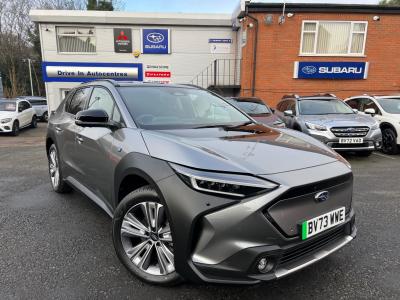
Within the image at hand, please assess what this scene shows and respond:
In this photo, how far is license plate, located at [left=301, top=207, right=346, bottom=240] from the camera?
6.73 feet

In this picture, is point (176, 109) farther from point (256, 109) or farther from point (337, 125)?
point (256, 109)

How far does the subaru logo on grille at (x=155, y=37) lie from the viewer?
14.8 metres

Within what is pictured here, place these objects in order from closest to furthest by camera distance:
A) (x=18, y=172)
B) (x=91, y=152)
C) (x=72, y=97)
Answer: (x=91, y=152) → (x=72, y=97) → (x=18, y=172)

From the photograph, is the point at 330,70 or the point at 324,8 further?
the point at 330,70

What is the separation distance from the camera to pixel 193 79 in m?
15.7

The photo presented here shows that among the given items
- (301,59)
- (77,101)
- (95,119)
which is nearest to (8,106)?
(77,101)

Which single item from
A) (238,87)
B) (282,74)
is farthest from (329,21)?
(238,87)

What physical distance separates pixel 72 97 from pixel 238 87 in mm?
10882

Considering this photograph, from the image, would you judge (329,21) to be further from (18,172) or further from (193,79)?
(18,172)

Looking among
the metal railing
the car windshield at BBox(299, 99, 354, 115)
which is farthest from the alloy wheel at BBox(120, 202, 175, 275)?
the metal railing

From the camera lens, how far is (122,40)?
14.9 m

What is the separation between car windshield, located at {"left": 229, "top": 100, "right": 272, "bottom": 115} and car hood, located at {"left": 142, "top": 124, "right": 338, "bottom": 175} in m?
5.59

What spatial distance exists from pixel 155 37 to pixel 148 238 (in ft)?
45.9

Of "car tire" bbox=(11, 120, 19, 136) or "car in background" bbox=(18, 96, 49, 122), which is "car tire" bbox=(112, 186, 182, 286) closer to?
"car tire" bbox=(11, 120, 19, 136)
